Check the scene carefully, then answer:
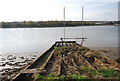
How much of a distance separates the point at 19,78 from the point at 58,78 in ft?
4.31

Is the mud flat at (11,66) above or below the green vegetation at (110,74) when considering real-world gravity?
below

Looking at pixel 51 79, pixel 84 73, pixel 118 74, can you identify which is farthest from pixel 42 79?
pixel 118 74

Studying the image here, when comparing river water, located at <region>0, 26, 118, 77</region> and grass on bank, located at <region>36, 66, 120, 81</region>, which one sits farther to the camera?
river water, located at <region>0, 26, 118, 77</region>

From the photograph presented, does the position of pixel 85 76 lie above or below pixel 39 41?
above

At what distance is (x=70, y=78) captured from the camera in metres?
4.74

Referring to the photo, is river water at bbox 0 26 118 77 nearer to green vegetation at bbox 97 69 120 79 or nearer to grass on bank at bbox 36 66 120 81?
grass on bank at bbox 36 66 120 81

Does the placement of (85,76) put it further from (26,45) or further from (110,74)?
(26,45)

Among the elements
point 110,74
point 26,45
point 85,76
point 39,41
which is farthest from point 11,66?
point 39,41

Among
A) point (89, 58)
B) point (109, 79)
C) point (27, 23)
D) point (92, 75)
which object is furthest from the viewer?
point (27, 23)

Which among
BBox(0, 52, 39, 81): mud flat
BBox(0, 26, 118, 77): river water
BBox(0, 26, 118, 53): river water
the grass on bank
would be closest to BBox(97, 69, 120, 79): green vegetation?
the grass on bank

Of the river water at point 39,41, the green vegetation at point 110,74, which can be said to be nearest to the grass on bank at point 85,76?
the green vegetation at point 110,74

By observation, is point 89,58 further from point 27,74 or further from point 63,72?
point 27,74

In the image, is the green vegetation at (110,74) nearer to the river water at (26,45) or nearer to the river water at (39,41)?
the river water at (26,45)

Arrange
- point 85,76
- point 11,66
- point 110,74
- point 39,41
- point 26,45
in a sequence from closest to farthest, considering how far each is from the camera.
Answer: point 85,76 → point 110,74 → point 11,66 → point 26,45 → point 39,41
